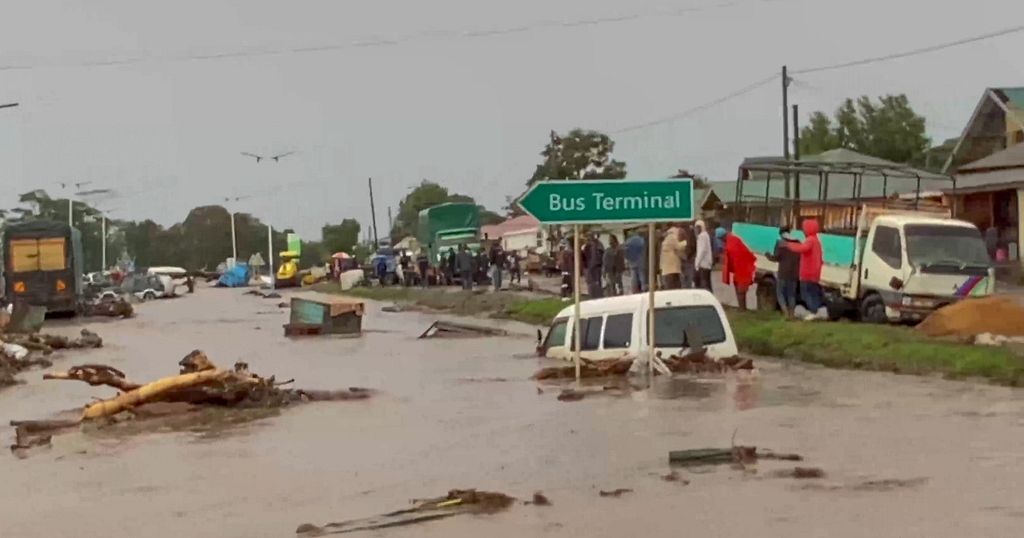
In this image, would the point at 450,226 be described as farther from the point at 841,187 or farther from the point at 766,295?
the point at 766,295

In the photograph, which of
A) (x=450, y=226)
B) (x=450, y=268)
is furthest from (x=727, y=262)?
(x=450, y=226)

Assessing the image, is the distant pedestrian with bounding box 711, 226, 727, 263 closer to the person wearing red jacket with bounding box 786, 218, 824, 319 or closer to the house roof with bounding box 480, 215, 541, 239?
the person wearing red jacket with bounding box 786, 218, 824, 319

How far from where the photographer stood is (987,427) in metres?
14.1

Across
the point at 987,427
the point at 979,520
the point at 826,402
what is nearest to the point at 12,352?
the point at 826,402

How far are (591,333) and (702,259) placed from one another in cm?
814

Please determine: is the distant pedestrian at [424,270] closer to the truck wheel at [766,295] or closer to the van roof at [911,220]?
the truck wheel at [766,295]

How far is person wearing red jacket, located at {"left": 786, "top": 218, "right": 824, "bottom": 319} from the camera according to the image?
25750 millimetres

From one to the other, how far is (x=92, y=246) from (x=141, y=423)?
154888 mm

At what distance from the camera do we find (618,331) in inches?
789

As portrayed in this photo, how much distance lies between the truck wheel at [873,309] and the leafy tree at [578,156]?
2896 inches

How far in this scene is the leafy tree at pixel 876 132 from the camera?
89562 mm

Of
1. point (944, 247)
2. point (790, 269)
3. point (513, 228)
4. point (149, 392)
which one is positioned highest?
point (513, 228)

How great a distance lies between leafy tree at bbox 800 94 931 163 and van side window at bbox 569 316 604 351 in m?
70.5

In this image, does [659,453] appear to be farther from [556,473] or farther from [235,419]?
[235,419]
